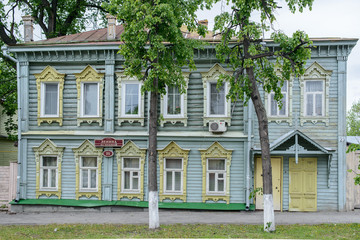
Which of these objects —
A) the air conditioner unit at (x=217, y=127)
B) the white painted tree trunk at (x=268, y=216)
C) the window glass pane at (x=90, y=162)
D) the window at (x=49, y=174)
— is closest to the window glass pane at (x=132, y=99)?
the window glass pane at (x=90, y=162)

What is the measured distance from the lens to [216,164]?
15.6 m

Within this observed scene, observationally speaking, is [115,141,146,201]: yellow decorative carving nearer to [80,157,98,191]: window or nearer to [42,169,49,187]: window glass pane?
[80,157,98,191]: window

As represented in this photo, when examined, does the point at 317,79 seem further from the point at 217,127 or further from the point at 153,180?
the point at 153,180

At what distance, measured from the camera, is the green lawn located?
10.6m

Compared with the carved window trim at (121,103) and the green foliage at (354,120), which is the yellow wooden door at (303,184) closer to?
the carved window trim at (121,103)

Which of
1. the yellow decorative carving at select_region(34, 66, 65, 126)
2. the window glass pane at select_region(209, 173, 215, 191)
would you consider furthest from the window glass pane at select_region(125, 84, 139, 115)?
the window glass pane at select_region(209, 173, 215, 191)

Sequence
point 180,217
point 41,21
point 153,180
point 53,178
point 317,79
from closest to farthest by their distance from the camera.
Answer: point 153,180, point 180,217, point 317,79, point 53,178, point 41,21

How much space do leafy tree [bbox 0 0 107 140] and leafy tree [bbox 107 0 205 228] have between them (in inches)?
447

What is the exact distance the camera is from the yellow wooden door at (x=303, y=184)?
15.2 m

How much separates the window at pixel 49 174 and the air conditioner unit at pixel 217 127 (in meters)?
6.42

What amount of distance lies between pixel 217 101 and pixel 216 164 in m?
2.42

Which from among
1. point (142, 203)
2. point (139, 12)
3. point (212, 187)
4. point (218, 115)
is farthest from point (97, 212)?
point (139, 12)

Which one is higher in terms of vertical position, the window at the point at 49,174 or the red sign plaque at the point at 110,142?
the red sign plaque at the point at 110,142

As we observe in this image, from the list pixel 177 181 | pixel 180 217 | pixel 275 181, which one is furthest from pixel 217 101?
pixel 180 217
